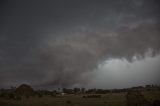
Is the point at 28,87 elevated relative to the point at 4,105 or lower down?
elevated

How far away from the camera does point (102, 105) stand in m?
57.8

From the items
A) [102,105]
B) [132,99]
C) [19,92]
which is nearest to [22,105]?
[102,105]

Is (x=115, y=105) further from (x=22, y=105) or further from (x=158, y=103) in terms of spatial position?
(x=22, y=105)

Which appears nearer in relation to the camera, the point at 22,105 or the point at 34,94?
the point at 22,105

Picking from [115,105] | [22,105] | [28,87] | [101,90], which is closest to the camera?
[115,105]

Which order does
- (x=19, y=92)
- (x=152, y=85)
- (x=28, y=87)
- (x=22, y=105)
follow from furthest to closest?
(x=152, y=85)
(x=28, y=87)
(x=19, y=92)
(x=22, y=105)

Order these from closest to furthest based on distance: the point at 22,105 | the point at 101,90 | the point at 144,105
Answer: the point at 144,105, the point at 22,105, the point at 101,90

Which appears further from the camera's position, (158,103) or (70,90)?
(70,90)

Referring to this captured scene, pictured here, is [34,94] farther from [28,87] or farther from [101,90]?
[101,90]

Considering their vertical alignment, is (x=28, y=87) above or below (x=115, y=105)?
above

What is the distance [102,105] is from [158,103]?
12.6 m

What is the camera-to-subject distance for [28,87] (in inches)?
4515

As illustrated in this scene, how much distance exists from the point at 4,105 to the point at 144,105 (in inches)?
1250

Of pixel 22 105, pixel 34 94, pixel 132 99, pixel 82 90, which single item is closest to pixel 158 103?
pixel 132 99
